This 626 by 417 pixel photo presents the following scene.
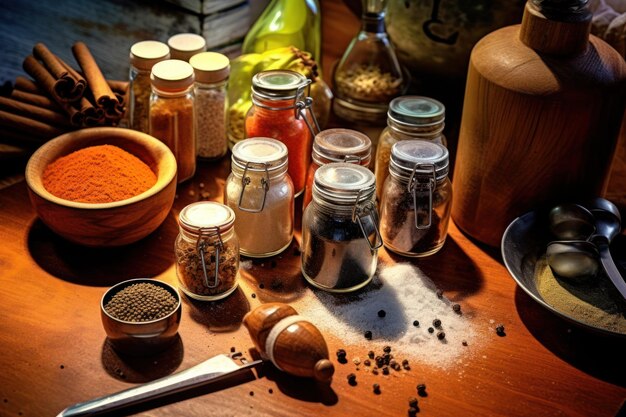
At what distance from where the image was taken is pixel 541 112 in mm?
1104

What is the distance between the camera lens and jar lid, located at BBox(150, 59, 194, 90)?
4.12 feet

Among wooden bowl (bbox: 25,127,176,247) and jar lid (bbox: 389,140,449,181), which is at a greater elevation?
jar lid (bbox: 389,140,449,181)

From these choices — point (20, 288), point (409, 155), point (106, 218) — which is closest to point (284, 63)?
point (409, 155)

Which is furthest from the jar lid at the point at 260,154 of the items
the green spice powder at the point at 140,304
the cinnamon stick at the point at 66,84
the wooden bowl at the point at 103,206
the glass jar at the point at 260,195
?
the cinnamon stick at the point at 66,84

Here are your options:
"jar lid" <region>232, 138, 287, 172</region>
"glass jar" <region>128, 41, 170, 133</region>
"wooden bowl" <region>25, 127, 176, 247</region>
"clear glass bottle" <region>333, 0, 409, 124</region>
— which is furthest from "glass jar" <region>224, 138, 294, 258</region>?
"clear glass bottle" <region>333, 0, 409, 124</region>

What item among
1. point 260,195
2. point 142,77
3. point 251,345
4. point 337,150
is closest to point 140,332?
point 251,345

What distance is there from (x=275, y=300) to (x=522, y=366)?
0.36 metres

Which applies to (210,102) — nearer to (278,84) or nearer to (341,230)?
(278,84)

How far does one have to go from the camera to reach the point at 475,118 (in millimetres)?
1192

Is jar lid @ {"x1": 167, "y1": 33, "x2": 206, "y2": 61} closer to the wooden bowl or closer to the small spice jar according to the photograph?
the small spice jar

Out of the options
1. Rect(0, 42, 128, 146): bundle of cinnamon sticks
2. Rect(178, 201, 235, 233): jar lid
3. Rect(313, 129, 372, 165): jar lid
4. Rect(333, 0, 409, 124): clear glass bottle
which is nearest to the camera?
Rect(178, 201, 235, 233): jar lid

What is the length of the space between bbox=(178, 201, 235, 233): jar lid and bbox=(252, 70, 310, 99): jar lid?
0.24 metres

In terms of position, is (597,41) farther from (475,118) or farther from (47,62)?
(47,62)

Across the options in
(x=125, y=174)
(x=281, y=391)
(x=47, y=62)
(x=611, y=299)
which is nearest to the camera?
(x=281, y=391)
